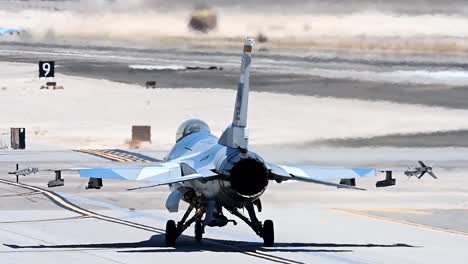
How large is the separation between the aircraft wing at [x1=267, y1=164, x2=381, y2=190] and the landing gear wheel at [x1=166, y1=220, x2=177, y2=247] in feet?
10.4

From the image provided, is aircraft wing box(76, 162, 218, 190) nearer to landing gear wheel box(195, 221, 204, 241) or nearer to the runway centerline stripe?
landing gear wheel box(195, 221, 204, 241)

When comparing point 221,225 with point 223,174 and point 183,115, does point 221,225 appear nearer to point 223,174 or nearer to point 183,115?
point 223,174

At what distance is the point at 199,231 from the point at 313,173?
11.7ft

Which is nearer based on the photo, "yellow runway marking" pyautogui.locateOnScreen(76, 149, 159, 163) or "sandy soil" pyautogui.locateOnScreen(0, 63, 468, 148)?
"yellow runway marking" pyautogui.locateOnScreen(76, 149, 159, 163)

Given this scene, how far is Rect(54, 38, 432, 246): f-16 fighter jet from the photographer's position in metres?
35.2

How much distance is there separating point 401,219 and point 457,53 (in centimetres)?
8240

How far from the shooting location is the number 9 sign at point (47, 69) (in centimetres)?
11525

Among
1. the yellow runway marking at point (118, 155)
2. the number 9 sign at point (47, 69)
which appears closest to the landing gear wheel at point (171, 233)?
the yellow runway marking at point (118, 155)

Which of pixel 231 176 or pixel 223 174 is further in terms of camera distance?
pixel 223 174

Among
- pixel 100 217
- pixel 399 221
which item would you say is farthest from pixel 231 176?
pixel 100 217

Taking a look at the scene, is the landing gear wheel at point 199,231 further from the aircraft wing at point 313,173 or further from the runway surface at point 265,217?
the aircraft wing at point 313,173

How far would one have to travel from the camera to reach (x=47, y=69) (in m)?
120

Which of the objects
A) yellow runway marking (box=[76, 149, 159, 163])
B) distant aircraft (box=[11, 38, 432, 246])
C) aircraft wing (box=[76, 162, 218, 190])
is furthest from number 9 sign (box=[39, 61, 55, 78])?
aircraft wing (box=[76, 162, 218, 190])

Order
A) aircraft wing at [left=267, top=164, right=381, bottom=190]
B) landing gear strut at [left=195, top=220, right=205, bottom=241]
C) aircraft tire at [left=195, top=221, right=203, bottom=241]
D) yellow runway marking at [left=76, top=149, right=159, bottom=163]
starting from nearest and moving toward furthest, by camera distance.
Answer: aircraft wing at [left=267, top=164, right=381, bottom=190]
landing gear strut at [left=195, top=220, right=205, bottom=241]
aircraft tire at [left=195, top=221, right=203, bottom=241]
yellow runway marking at [left=76, top=149, right=159, bottom=163]
